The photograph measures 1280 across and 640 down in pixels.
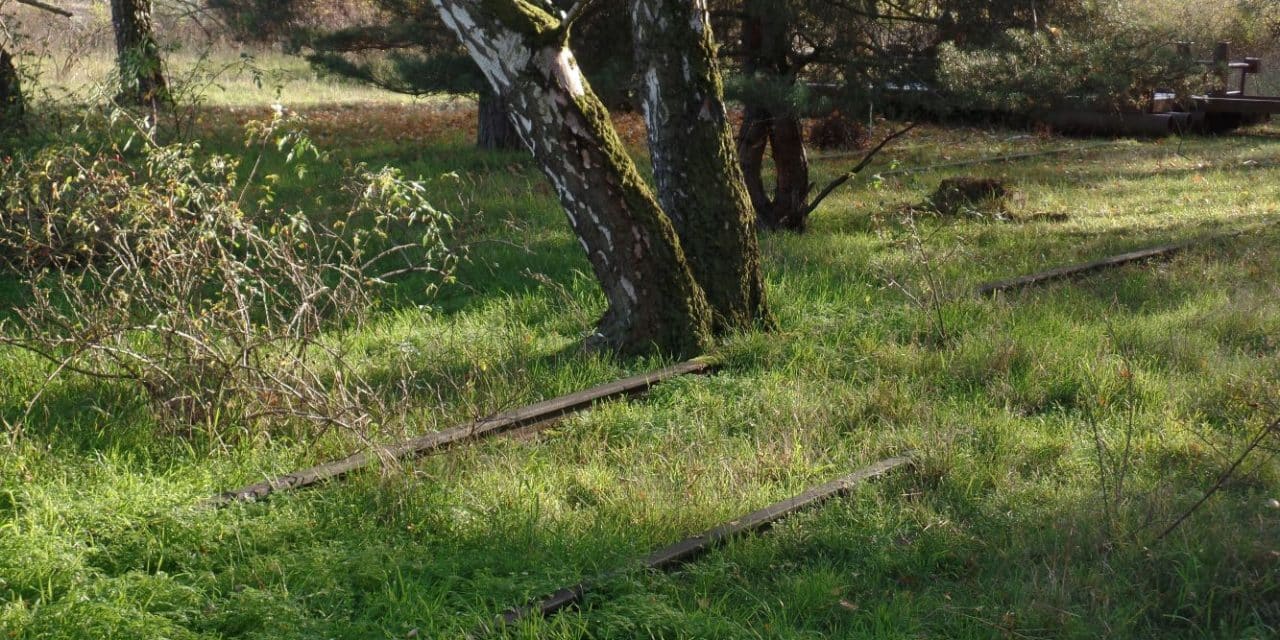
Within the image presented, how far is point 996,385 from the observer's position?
21.6 ft

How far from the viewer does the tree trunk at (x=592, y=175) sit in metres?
6.98

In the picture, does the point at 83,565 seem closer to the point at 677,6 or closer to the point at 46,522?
the point at 46,522

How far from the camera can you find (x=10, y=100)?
33.5 feet

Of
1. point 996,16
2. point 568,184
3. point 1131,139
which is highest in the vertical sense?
point 996,16

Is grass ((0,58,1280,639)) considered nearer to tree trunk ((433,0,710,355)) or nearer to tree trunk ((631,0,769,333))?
tree trunk ((433,0,710,355))

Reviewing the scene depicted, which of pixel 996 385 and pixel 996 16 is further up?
pixel 996 16

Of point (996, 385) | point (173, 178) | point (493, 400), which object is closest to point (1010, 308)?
point (996, 385)

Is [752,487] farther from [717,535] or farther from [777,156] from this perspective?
[777,156]

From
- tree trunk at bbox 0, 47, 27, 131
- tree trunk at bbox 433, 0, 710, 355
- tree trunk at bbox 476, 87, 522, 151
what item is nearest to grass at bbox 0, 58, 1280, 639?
tree trunk at bbox 433, 0, 710, 355

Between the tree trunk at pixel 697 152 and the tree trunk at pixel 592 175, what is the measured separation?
0.31 m

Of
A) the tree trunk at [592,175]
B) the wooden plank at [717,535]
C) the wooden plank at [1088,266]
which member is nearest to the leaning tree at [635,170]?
the tree trunk at [592,175]

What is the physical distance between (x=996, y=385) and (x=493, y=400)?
2.75 meters

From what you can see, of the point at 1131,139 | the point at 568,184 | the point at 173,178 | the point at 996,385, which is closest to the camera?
the point at 173,178

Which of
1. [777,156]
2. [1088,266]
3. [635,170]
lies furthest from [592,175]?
[777,156]
